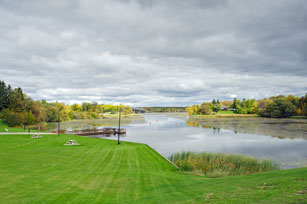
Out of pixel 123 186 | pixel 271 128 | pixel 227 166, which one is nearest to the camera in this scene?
pixel 123 186

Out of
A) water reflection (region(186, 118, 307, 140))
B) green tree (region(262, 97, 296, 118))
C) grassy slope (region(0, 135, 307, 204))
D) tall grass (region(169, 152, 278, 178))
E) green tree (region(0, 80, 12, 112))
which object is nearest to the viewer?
grassy slope (region(0, 135, 307, 204))

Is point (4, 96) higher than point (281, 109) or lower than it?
higher

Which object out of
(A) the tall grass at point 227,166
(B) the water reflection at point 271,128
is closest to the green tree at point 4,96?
(B) the water reflection at point 271,128

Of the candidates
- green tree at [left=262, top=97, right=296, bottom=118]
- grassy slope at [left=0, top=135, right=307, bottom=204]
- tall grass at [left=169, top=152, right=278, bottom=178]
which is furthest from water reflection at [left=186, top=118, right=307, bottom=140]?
grassy slope at [left=0, top=135, right=307, bottom=204]

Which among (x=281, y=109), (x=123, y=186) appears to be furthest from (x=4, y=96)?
(x=281, y=109)

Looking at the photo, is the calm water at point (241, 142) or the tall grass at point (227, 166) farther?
the calm water at point (241, 142)

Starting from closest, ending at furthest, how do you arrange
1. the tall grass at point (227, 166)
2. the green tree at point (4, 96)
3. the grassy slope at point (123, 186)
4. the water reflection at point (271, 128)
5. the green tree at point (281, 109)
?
the grassy slope at point (123, 186) < the tall grass at point (227, 166) < the water reflection at point (271, 128) < the green tree at point (4, 96) < the green tree at point (281, 109)

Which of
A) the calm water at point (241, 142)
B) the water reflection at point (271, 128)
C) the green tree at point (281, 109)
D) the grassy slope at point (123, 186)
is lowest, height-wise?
the calm water at point (241, 142)

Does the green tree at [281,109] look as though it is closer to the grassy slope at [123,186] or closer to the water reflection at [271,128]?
the water reflection at [271,128]

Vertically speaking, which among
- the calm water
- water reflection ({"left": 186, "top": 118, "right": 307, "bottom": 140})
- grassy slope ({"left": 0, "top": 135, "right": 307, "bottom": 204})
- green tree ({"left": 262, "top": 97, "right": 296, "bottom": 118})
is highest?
green tree ({"left": 262, "top": 97, "right": 296, "bottom": 118})

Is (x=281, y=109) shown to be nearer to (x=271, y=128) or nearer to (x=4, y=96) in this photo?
(x=271, y=128)

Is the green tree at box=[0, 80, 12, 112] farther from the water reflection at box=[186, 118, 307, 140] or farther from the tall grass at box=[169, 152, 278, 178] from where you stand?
the tall grass at box=[169, 152, 278, 178]

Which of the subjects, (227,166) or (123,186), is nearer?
(123,186)

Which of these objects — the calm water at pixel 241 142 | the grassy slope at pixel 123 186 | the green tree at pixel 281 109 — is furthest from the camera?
the green tree at pixel 281 109
